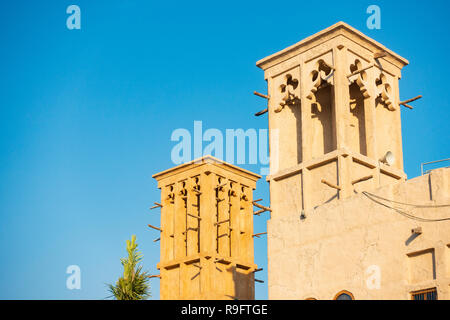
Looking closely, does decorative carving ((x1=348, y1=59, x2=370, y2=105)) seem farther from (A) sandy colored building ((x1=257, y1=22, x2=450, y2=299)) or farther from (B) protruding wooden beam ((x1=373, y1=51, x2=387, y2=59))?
(B) protruding wooden beam ((x1=373, y1=51, x2=387, y2=59))

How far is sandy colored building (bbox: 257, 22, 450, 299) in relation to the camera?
59.7 ft

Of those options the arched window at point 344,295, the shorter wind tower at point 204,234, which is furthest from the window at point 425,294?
the shorter wind tower at point 204,234

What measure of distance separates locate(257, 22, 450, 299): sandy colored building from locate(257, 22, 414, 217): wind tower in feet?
0.10

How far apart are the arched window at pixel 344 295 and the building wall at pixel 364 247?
90 mm

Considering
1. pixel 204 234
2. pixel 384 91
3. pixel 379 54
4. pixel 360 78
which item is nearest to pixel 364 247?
pixel 360 78

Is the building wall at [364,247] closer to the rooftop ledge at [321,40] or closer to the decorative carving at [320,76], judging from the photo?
the decorative carving at [320,76]

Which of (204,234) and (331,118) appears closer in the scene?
(331,118)

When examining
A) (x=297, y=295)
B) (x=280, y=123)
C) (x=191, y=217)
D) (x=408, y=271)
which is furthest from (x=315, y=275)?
(x=191, y=217)

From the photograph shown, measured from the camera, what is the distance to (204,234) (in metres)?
37.0

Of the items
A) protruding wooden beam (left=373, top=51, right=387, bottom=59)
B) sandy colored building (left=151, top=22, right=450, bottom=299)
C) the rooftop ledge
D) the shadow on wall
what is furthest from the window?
the shadow on wall

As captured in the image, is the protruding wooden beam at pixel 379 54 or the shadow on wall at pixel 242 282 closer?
the protruding wooden beam at pixel 379 54

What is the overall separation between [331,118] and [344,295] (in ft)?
20.8

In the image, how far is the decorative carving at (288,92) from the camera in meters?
23.4

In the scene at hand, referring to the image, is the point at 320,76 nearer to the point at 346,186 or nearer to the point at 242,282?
the point at 346,186
